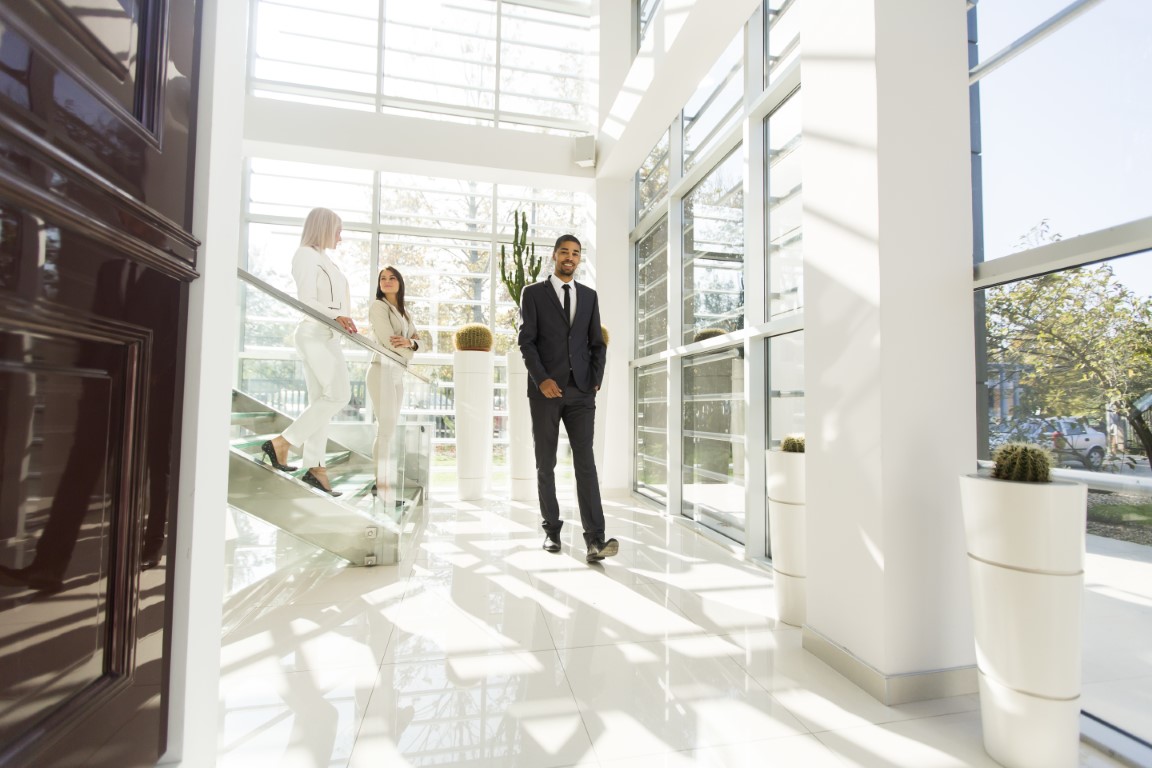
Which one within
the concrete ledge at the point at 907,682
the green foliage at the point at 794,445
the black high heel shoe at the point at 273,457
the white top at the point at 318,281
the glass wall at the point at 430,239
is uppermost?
the glass wall at the point at 430,239

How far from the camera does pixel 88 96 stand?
0.75 m

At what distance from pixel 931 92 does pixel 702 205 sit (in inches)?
96.1

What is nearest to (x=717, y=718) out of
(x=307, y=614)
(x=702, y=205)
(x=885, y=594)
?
(x=885, y=594)

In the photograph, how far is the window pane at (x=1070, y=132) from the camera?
143 cm

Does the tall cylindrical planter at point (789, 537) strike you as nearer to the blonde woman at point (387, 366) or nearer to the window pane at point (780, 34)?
the blonde woman at point (387, 366)

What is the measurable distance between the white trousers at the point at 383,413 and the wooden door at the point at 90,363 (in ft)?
6.58

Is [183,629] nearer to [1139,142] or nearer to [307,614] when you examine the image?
[307,614]

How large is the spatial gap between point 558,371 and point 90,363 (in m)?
2.47

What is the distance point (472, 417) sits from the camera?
16.1 feet

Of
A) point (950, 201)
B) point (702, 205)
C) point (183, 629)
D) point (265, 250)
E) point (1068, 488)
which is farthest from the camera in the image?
point (265, 250)

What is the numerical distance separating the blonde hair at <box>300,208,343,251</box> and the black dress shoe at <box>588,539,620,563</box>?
2.21 meters

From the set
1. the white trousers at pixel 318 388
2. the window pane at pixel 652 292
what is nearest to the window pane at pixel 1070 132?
the white trousers at pixel 318 388

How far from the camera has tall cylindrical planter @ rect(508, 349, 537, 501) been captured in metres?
4.88

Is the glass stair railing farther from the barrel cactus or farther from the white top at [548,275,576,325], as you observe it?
the barrel cactus
